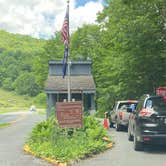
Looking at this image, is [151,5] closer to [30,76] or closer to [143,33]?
[143,33]

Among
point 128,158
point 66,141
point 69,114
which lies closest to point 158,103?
point 128,158

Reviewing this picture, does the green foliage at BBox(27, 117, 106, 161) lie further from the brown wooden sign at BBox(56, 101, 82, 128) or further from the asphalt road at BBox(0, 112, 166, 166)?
the brown wooden sign at BBox(56, 101, 82, 128)

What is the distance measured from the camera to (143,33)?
3900 cm

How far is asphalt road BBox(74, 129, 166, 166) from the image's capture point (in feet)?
47.3

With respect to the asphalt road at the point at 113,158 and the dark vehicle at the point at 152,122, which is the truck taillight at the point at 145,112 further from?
the asphalt road at the point at 113,158

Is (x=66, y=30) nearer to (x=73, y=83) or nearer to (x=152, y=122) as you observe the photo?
(x=152, y=122)

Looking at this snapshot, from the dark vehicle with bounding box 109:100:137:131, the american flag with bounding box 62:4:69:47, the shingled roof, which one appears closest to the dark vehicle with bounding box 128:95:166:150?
the american flag with bounding box 62:4:69:47

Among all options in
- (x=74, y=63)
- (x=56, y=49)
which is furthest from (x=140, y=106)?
(x=56, y=49)

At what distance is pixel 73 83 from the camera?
149 ft

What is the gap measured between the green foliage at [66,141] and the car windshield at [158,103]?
2262mm

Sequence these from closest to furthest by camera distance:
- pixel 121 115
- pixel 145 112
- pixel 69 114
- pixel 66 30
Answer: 1. pixel 145 112
2. pixel 69 114
3. pixel 66 30
4. pixel 121 115

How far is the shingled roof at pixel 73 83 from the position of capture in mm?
43562

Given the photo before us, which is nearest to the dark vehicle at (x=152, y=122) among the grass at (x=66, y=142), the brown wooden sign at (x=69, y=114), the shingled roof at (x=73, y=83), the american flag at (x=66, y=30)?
the grass at (x=66, y=142)

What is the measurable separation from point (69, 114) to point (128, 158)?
9.63 feet
